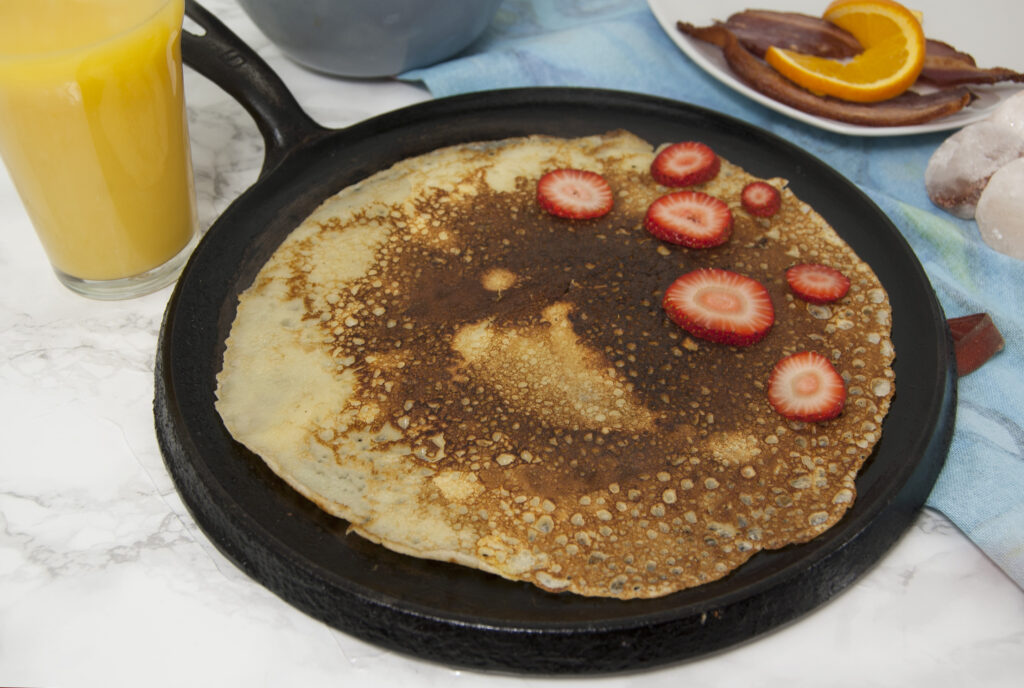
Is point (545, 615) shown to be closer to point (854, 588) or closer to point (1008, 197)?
point (854, 588)

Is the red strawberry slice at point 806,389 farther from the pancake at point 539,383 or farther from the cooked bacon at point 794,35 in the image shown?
the cooked bacon at point 794,35

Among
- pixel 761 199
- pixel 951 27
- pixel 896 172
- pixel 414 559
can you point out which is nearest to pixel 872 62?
pixel 896 172

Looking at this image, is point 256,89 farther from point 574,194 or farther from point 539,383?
point 539,383

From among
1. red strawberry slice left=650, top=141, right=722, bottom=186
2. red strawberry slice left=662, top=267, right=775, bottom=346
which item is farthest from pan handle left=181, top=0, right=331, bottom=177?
red strawberry slice left=662, top=267, right=775, bottom=346

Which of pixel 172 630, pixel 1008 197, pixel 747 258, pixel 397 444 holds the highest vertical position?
pixel 1008 197

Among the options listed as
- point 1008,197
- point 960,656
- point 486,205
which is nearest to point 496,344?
point 486,205

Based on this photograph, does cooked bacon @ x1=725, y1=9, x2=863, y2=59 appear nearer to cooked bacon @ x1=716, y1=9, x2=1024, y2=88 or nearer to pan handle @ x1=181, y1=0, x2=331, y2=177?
cooked bacon @ x1=716, y1=9, x2=1024, y2=88
